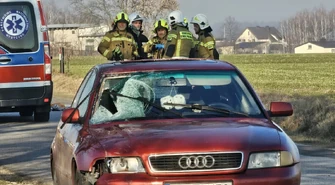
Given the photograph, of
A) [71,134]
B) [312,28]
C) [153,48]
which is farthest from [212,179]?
[312,28]

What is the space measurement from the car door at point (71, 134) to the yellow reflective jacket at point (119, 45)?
19.4 feet

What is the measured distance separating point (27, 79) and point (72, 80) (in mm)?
18880

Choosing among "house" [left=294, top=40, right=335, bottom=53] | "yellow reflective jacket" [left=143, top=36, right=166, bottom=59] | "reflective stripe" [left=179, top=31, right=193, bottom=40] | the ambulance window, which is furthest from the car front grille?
"house" [left=294, top=40, right=335, bottom=53]

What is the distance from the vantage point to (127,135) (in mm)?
6543

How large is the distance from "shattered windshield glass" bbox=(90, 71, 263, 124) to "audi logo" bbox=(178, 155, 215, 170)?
3.13ft

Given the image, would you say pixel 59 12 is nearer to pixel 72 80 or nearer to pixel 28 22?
pixel 72 80


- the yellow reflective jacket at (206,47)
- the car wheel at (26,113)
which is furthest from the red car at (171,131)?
the car wheel at (26,113)

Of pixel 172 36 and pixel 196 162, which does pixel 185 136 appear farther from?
pixel 172 36

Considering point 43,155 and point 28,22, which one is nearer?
point 43,155

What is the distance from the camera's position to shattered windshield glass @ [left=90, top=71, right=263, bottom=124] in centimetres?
721

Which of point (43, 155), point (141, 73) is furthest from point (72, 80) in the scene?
point (141, 73)

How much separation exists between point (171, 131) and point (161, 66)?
1283mm

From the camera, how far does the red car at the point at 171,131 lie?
6.17 meters

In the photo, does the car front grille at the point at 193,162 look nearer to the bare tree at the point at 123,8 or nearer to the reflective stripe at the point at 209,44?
the reflective stripe at the point at 209,44
